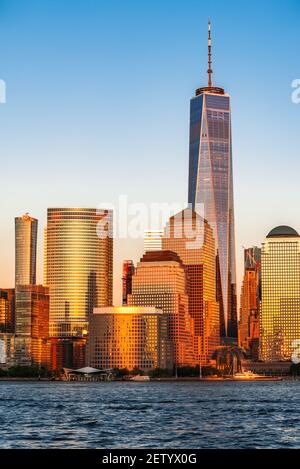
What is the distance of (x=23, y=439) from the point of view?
57.4 m

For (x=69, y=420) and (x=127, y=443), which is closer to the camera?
(x=127, y=443)

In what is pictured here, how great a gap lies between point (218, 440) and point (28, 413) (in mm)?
31923

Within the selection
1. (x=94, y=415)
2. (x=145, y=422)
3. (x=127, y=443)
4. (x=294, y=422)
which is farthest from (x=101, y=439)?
(x=94, y=415)

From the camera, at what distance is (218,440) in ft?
184

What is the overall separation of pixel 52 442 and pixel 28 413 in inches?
1192

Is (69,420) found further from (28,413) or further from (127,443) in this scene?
(127,443)
